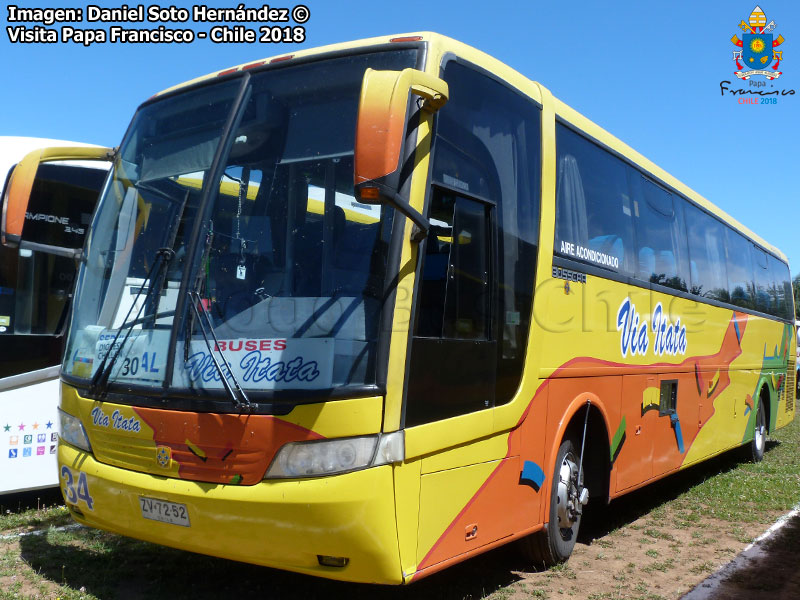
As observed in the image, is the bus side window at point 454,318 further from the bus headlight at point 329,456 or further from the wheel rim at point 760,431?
the wheel rim at point 760,431

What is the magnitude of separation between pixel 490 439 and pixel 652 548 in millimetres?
2966

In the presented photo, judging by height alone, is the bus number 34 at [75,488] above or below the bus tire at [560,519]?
above

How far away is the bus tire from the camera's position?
5.96 meters

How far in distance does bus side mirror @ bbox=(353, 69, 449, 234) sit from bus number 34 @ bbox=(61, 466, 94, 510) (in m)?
2.71

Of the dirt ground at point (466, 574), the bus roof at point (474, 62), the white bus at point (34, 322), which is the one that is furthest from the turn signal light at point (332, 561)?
the white bus at point (34, 322)

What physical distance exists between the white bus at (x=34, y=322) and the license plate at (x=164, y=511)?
301 centimetres

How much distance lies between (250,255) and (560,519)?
3.39 metres

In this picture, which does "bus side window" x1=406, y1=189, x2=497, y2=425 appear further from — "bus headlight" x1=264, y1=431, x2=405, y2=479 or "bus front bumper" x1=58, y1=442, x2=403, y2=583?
"bus front bumper" x1=58, y1=442, x2=403, y2=583

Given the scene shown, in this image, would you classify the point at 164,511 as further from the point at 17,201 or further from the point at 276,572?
the point at 17,201

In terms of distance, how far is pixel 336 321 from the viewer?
4141mm

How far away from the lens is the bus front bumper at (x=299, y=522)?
3975 millimetres

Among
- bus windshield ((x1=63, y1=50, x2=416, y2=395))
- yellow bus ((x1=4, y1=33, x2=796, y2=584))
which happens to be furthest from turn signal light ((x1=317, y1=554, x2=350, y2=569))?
bus windshield ((x1=63, y1=50, x2=416, y2=395))

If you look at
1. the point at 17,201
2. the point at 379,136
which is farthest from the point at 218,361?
the point at 17,201

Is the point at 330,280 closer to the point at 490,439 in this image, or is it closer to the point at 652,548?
the point at 490,439
